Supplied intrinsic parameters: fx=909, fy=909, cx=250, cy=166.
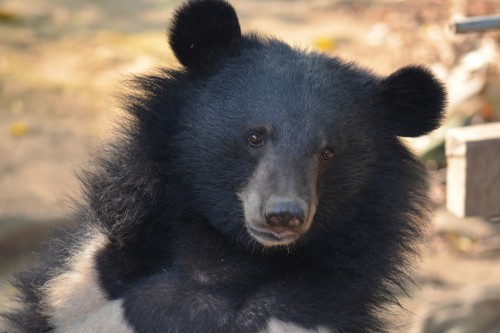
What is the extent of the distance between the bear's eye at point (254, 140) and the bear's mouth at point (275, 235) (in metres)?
0.40

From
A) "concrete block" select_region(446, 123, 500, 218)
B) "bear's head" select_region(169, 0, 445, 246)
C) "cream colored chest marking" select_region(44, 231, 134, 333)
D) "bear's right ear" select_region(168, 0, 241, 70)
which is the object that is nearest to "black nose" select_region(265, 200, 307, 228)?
"bear's head" select_region(169, 0, 445, 246)

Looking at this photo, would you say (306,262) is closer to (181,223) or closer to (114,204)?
(181,223)

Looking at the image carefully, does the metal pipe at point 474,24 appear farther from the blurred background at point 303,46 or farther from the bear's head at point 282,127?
the blurred background at point 303,46

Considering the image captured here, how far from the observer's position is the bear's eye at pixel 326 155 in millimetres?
4027

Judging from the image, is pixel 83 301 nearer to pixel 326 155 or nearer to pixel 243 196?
pixel 243 196

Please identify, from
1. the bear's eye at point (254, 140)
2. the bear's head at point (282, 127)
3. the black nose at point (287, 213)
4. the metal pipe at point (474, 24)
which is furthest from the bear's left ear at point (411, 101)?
the black nose at point (287, 213)

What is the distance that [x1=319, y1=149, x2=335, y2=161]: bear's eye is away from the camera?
4027 mm

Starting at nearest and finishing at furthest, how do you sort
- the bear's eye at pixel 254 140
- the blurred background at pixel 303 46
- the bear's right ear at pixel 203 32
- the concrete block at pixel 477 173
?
1. the bear's eye at pixel 254 140
2. the bear's right ear at pixel 203 32
3. the concrete block at pixel 477 173
4. the blurred background at pixel 303 46

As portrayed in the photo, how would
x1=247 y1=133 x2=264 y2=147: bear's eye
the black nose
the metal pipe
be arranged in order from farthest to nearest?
the metal pipe < x1=247 y1=133 x2=264 y2=147: bear's eye < the black nose

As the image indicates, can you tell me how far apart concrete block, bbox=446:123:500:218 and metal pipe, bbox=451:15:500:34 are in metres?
0.58

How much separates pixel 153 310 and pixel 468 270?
489 cm

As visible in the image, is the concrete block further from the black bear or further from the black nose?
the black nose

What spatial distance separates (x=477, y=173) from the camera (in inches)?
190

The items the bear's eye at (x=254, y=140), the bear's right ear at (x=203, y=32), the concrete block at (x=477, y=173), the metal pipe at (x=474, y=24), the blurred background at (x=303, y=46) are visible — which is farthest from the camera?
the blurred background at (x=303, y=46)
